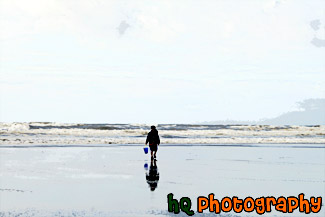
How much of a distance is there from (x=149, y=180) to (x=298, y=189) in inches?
190

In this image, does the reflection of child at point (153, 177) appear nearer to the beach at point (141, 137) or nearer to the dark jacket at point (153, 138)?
the dark jacket at point (153, 138)

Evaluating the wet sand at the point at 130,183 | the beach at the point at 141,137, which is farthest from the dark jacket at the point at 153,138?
the beach at the point at 141,137

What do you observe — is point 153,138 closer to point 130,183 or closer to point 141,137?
point 130,183

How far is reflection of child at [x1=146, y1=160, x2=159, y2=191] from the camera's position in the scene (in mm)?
14247

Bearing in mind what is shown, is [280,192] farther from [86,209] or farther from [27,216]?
[27,216]

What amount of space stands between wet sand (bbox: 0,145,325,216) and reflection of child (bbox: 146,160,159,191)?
0.50 feet

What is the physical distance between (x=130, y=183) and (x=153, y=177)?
1624mm

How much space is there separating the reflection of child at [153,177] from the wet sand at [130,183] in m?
0.15

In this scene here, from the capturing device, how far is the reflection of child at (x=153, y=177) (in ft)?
46.7

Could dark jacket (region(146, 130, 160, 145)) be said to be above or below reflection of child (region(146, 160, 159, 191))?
above

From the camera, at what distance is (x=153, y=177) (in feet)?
52.9

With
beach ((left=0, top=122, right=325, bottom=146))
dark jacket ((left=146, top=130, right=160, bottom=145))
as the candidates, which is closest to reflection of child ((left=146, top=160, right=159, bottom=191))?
dark jacket ((left=146, top=130, right=160, bottom=145))

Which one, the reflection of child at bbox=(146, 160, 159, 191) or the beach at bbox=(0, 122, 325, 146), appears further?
the beach at bbox=(0, 122, 325, 146)

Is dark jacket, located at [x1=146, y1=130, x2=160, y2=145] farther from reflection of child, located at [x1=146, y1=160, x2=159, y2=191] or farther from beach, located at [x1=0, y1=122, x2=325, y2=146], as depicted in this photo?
beach, located at [x1=0, y1=122, x2=325, y2=146]
